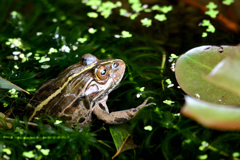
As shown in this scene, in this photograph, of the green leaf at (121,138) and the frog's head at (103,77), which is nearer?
the green leaf at (121,138)

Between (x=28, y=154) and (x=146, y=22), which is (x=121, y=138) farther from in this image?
(x=146, y=22)

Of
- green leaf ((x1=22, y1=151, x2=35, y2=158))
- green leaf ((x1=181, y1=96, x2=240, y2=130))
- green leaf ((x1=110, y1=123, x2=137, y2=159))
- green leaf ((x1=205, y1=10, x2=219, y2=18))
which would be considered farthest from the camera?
green leaf ((x1=205, y1=10, x2=219, y2=18))

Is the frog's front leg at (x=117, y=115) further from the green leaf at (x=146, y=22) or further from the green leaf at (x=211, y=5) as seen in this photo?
the green leaf at (x=211, y=5)

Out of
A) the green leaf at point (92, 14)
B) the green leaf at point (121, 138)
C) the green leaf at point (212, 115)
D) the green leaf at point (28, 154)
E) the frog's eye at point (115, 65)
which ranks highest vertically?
the green leaf at point (212, 115)

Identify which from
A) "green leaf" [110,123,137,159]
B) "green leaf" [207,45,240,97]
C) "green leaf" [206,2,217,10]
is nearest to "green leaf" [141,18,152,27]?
"green leaf" [206,2,217,10]

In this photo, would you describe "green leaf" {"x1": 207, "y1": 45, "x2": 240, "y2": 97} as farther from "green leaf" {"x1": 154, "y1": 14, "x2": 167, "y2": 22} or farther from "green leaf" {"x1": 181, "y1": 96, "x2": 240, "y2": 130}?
"green leaf" {"x1": 154, "y1": 14, "x2": 167, "y2": 22}

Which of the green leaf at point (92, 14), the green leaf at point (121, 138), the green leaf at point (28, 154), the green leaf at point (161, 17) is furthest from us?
the green leaf at point (92, 14)

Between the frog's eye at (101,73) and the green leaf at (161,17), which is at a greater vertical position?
the frog's eye at (101,73)

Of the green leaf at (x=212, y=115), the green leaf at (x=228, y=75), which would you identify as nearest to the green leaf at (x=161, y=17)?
the green leaf at (x=228, y=75)
